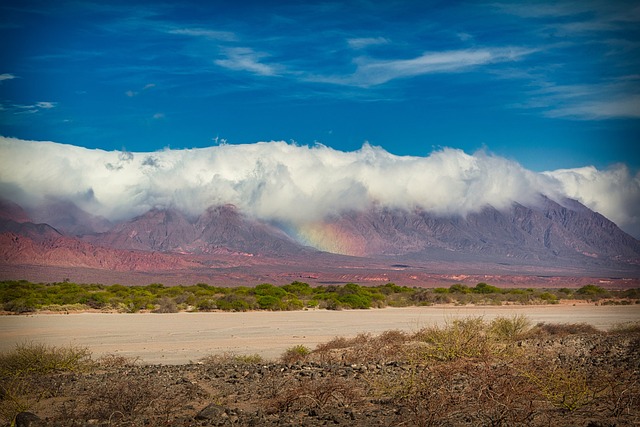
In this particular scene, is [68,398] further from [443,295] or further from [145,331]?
[443,295]

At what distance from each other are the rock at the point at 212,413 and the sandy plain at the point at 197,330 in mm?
11388

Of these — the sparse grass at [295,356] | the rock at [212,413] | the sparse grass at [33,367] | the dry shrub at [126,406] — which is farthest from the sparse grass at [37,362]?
the rock at [212,413]

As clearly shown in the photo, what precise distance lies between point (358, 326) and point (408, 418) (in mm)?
28627

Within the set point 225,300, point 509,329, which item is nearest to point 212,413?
point 509,329

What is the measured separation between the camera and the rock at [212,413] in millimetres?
12953

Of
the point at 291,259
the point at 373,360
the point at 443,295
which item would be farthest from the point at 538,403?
the point at 291,259

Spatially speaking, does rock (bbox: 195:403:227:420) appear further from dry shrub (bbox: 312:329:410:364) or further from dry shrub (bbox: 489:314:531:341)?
dry shrub (bbox: 489:314:531:341)

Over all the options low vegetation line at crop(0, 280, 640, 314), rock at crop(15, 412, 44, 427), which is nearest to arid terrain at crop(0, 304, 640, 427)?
rock at crop(15, 412, 44, 427)

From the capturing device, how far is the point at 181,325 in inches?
1597

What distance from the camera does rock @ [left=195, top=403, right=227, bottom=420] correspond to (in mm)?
12953

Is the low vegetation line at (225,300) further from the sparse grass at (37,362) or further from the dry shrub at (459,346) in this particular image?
the dry shrub at (459,346)

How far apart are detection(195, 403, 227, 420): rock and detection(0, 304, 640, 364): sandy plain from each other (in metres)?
11.4

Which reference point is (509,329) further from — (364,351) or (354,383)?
(354,383)

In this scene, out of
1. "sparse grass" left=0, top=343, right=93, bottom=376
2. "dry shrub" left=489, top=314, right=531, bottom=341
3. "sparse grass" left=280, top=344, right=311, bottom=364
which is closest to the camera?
"sparse grass" left=0, top=343, right=93, bottom=376
